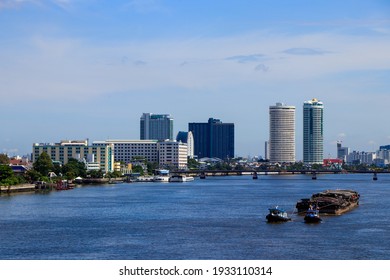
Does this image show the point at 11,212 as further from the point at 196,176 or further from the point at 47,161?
the point at 196,176

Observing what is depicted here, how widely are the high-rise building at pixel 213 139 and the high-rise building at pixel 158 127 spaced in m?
16.0

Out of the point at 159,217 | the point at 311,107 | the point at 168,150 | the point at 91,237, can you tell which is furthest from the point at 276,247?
the point at 311,107

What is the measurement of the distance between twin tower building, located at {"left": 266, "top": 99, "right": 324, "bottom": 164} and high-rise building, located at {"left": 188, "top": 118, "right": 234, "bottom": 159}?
13.5 metres

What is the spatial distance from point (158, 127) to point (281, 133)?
2031 centimetres

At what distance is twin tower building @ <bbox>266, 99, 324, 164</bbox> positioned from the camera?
13662cm

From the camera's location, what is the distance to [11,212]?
27.6 metres

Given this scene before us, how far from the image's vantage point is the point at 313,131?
13912cm

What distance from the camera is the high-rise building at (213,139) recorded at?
15275 centimetres

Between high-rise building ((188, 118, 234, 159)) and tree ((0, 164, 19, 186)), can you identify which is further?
high-rise building ((188, 118, 234, 159))

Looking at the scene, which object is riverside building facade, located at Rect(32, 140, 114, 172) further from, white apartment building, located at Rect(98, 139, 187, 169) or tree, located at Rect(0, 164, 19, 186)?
tree, located at Rect(0, 164, 19, 186)

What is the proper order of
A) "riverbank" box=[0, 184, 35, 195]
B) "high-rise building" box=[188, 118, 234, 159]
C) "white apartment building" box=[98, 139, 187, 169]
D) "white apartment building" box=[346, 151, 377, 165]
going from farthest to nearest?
1. "white apartment building" box=[346, 151, 377, 165]
2. "high-rise building" box=[188, 118, 234, 159]
3. "white apartment building" box=[98, 139, 187, 169]
4. "riverbank" box=[0, 184, 35, 195]

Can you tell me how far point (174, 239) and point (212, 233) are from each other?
1.55 meters

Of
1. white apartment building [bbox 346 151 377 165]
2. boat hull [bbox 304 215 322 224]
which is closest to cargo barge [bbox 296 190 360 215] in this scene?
boat hull [bbox 304 215 322 224]

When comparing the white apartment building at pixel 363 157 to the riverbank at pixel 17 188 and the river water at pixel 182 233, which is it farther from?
the river water at pixel 182 233
